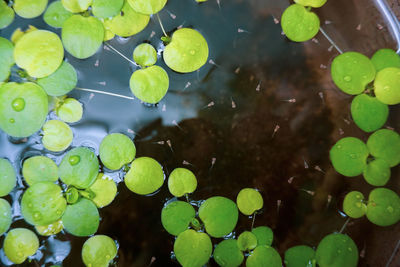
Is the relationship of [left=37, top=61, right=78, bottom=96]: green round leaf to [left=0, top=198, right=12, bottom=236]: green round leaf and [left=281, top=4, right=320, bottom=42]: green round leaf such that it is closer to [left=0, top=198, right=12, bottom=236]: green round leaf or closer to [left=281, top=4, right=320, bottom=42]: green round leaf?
[left=0, top=198, right=12, bottom=236]: green round leaf

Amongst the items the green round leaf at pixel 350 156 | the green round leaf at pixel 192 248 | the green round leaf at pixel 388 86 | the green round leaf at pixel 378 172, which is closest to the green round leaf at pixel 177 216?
the green round leaf at pixel 192 248

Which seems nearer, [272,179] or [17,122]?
[17,122]

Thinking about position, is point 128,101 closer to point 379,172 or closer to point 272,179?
point 272,179

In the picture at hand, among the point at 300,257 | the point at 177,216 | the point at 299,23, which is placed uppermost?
the point at 299,23

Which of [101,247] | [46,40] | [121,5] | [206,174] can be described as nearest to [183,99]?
[206,174]

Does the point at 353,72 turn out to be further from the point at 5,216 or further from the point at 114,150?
the point at 5,216

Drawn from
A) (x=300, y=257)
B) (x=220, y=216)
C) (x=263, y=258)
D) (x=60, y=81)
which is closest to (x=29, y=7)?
(x=60, y=81)
